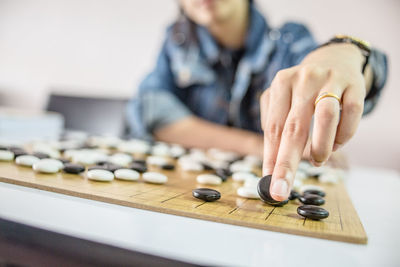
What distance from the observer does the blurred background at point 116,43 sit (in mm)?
2377

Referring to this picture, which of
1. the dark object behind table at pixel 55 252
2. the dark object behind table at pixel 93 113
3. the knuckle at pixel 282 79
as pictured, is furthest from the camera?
the dark object behind table at pixel 93 113

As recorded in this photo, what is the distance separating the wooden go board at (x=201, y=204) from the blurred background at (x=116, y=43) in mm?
1918

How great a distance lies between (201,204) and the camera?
1.86 ft

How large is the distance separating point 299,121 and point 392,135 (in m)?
2.18

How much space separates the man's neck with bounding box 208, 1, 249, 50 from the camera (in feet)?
5.47

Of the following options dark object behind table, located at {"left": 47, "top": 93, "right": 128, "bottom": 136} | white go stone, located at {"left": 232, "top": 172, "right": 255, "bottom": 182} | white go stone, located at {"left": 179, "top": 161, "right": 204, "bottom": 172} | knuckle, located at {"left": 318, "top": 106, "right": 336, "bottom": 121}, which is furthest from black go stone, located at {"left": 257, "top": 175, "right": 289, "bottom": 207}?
dark object behind table, located at {"left": 47, "top": 93, "right": 128, "bottom": 136}

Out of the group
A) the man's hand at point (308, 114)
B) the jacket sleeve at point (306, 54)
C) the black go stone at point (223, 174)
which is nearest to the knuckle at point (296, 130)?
the man's hand at point (308, 114)

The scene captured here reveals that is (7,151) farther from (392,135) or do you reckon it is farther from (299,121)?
(392,135)

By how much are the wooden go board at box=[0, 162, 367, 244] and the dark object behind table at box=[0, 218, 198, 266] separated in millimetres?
142

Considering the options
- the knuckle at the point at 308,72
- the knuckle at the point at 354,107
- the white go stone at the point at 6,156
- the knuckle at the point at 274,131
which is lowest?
the white go stone at the point at 6,156

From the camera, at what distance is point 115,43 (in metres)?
3.22

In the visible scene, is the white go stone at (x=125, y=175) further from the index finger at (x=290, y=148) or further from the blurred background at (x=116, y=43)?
the blurred background at (x=116, y=43)

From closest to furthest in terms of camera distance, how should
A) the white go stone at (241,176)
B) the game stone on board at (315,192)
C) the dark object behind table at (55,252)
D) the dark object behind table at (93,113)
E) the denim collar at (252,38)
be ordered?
1. the dark object behind table at (55,252)
2. the game stone on board at (315,192)
3. the white go stone at (241,176)
4. the denim collar at (252,38)
5. the dark object behind table at (93,113)

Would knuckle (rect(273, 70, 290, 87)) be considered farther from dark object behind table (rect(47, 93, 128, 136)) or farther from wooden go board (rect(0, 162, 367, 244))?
dark object behind table (rect(47, 93, 128, 136))
